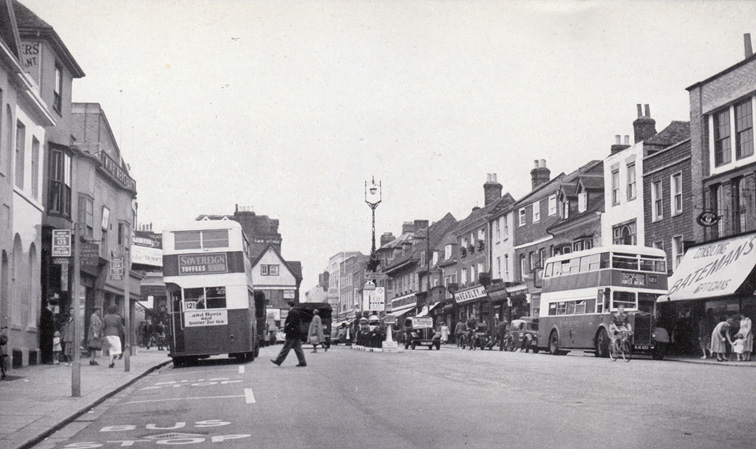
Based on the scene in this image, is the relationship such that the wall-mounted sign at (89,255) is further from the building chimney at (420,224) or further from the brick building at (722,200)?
the building chimney at (420,224)

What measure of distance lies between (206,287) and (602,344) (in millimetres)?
15777

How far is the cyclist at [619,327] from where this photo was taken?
30.2 metres

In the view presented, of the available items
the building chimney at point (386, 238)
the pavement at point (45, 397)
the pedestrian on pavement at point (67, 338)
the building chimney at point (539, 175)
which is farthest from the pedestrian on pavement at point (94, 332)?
the building chimney at point (386, 238)

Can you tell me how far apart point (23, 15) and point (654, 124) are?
29051 millimetres

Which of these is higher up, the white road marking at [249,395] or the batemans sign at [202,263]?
the batemans sign at [202,263]

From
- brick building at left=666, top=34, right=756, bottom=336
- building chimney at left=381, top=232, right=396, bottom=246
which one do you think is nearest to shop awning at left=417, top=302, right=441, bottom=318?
building chimney at left=381, top=232, right=396, bottom=246

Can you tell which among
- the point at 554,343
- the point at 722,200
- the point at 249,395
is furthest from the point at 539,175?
the point at 249,395

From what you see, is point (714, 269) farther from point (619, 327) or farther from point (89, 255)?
point (89, 255)

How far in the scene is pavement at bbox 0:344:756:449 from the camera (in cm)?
1075

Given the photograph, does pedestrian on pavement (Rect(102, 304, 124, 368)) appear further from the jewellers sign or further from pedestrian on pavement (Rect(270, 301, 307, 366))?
the jewellers sign

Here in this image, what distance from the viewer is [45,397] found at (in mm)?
15211

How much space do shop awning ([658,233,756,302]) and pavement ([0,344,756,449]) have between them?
739 inches

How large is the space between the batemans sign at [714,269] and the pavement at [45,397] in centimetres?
1886

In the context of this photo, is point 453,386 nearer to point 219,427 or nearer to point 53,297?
point 219,427
